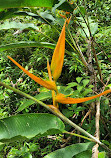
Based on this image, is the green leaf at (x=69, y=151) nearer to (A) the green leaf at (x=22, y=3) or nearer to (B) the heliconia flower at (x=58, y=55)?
(B) the heliconia flower at (x=58, y=55)

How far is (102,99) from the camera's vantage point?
96 cm

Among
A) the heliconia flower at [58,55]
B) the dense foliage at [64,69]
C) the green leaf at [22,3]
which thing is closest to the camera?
the heliconia flower at [58,55]

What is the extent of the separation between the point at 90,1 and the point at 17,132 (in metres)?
1.62

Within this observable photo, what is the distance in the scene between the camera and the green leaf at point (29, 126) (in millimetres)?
554

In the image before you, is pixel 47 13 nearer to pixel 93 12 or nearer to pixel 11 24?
pixel 11 24

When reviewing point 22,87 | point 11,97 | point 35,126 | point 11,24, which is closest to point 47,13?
point 11,24

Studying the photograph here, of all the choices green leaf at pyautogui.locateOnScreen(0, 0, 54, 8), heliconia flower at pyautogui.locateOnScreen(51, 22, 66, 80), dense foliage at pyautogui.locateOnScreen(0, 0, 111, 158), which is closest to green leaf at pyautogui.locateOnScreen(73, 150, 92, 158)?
dense foliage at pyautogui.locateOnScreen(0, 0, 111, 158)

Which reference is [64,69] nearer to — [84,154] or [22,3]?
[22,3]

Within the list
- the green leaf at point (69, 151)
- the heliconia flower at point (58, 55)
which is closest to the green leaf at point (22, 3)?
the heliconia flower at point (58, 55)

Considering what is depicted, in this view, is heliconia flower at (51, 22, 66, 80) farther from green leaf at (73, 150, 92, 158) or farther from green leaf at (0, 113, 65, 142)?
green leaf at (73, 150, 92, 158)

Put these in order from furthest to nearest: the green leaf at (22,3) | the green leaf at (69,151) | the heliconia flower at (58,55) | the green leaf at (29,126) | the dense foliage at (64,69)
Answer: the dense foliage at (64,69) → the green leaf at (22,3) → the green leaf at (69,151) → the green leaf at (29,126) → the heliconia flower at (58,55)

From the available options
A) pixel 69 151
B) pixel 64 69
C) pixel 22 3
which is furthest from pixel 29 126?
pixel 64 69

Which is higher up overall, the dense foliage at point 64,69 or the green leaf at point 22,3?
the green leaf at point 22,3

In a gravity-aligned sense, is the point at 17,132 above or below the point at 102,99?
above
